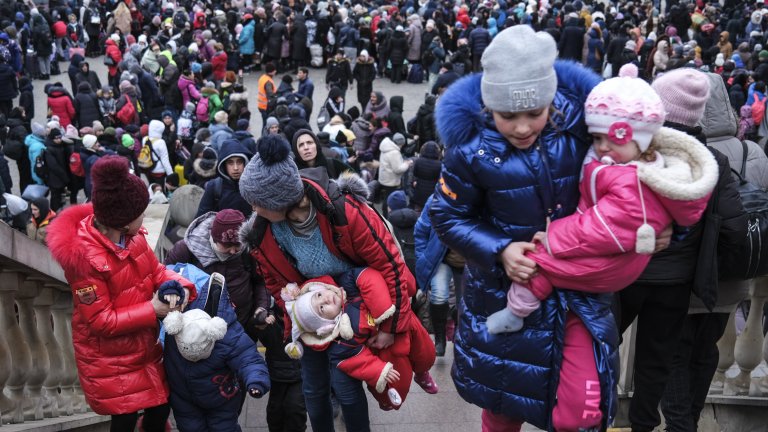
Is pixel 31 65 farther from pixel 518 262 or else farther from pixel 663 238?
pixel 663 238

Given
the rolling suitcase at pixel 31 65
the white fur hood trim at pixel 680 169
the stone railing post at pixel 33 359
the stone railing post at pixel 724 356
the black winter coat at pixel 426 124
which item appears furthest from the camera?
the rolling suitcase at pixel 31 65

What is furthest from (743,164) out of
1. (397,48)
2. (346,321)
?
(397,48)

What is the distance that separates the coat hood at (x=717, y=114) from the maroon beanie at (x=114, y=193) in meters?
2.86

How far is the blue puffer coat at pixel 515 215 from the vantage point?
3.73 m

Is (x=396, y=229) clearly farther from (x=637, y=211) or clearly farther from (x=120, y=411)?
(x=637, y=211)

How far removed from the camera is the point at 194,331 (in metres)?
4.79

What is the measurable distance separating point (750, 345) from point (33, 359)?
4.16 metres

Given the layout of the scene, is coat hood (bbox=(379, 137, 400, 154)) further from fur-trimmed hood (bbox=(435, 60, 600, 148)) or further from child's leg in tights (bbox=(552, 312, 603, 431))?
child's leg in tights (bbox=(552, 312, 603, 431))

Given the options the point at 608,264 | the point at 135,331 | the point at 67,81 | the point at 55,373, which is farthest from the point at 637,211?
the point at 67,81

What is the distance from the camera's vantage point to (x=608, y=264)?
3.63 m

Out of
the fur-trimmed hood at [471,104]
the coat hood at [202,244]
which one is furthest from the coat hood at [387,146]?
the fur-trimmed hood at [471,104]

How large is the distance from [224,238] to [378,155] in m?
9.70

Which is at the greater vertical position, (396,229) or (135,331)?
(135,331)

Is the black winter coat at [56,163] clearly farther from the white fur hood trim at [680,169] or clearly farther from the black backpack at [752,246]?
the white fur hood trim at [680,169]
